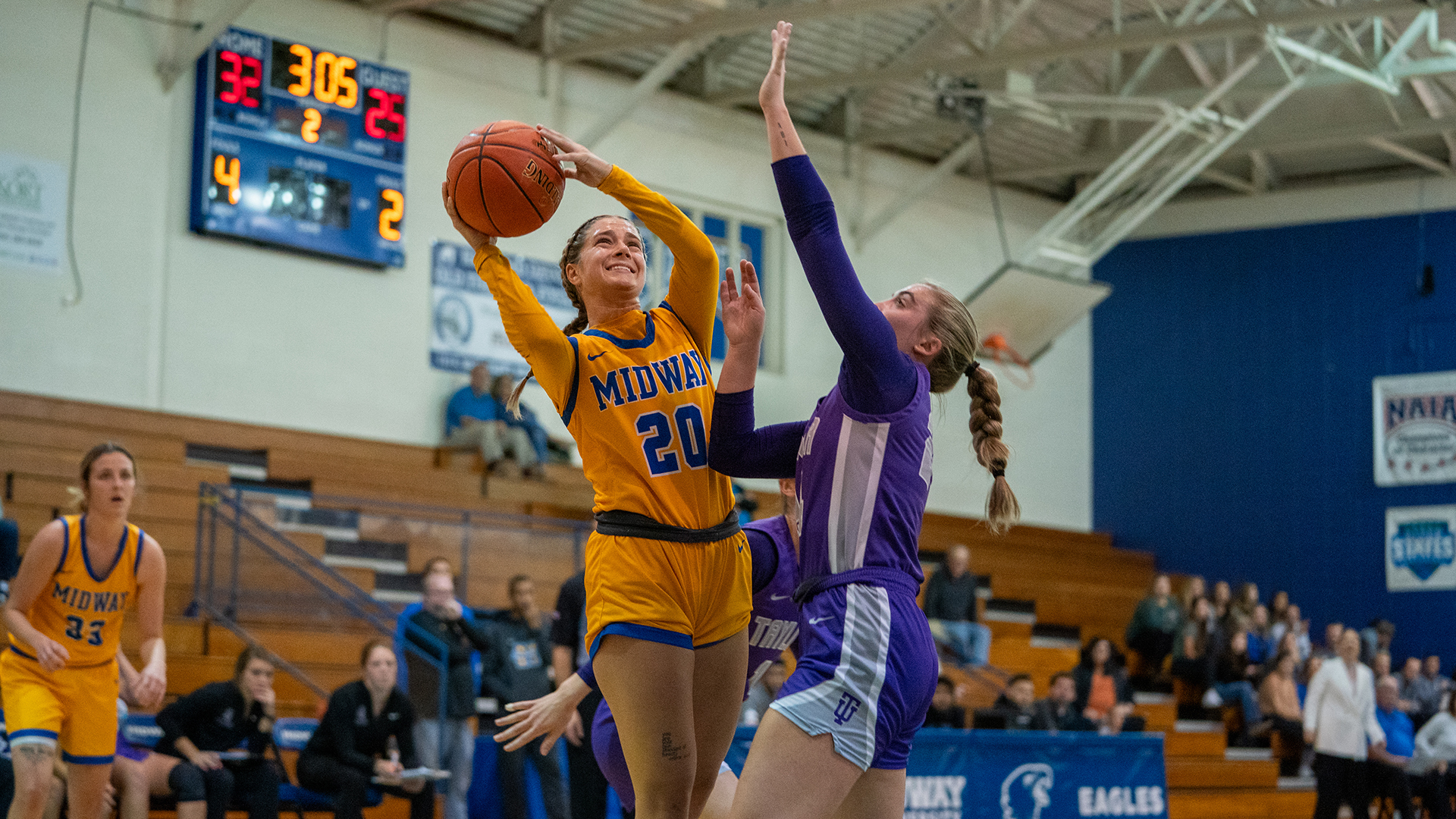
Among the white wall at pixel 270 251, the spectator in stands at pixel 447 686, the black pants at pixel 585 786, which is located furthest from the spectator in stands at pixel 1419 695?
the black pants at pixel 585 786

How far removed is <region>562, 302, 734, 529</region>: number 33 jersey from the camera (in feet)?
13.4

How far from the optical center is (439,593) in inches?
386

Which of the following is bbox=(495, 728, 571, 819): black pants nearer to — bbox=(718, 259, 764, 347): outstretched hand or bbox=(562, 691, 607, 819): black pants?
bbox=(562, 691, 607, 819): black pants

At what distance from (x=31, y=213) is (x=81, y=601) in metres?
7.24

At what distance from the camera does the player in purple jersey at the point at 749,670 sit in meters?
4.46

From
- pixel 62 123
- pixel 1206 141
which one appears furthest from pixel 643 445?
pixel 1206 141

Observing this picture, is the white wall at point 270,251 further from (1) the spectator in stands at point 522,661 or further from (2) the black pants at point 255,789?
(2) the black pants at point 255,789

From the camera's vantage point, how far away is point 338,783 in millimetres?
8508

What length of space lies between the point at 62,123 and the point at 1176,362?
1419 cm

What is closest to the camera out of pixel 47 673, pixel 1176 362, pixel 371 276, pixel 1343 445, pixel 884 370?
pixel 884 370

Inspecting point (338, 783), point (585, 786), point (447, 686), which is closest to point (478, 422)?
point (447, 686)

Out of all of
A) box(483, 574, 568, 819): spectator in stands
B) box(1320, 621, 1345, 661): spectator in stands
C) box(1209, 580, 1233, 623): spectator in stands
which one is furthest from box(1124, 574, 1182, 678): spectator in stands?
box(483, 574, 568, 819): spectator in stands

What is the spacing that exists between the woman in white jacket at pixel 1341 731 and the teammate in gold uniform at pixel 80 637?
9.62 meters

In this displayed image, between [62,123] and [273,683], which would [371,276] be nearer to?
[62,123]
